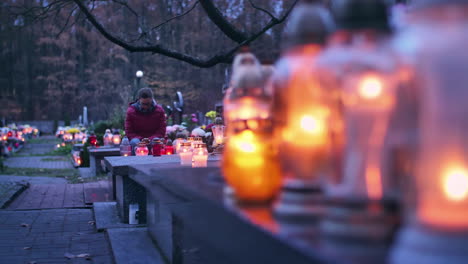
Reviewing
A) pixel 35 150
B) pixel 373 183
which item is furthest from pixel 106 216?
pixel 35 150

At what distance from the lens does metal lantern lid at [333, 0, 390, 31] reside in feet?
3.74

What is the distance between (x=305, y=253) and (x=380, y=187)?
0.84 ft

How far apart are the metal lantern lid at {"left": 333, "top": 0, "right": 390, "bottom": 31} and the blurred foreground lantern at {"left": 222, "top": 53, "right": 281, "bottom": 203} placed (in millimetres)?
592

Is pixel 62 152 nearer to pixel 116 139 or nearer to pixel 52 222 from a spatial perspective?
pixel 116 139

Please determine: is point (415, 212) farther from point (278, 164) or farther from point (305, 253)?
point (278, 164)

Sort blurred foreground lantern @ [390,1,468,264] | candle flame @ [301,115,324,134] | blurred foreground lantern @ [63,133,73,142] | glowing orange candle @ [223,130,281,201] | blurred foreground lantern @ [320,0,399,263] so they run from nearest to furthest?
blurred foreground lantern @ [390,1,468,264], blurred foreground lantern @ [320,0,399,263], candle flame @ [301,115,324,134], glowing orange candle @ [223,130,281,201], blurred foreground lantern @ [63,133,73,142]

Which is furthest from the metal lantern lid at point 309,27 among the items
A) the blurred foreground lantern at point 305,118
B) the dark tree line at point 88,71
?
the dark tree line at point 88,71

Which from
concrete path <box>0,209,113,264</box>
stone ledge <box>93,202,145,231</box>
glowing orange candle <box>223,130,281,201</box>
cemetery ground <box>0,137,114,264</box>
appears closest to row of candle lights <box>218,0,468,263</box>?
glowing orange candle <box>223,130,281,201</box>

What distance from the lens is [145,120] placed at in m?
9.27

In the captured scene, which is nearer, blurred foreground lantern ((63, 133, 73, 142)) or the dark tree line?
blurred foreground lantern ((63, 133, 73, 142))

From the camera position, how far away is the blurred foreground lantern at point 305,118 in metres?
1.32

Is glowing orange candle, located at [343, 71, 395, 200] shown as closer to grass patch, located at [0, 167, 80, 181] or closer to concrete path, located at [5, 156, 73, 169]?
grass patch, located at [0, 167, 80, 181]

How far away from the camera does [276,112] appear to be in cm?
155

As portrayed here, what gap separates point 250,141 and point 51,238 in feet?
16.3
